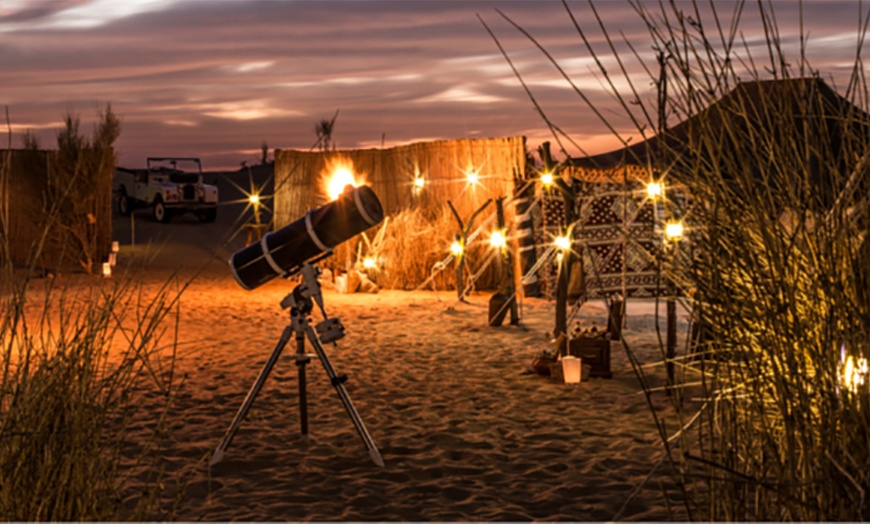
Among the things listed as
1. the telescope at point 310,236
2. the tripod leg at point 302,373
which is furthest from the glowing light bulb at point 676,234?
the tripod leg at point 302,373

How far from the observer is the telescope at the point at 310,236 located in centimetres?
509

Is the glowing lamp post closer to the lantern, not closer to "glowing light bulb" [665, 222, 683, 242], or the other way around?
"glowing light bulb" [665, 222, 683, 242]

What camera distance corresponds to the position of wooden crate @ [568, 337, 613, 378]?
715cm

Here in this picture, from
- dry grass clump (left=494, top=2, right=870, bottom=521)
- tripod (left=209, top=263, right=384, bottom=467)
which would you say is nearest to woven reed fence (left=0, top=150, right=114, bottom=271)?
tripod (left=209, top=263, right=384, bottom=467)

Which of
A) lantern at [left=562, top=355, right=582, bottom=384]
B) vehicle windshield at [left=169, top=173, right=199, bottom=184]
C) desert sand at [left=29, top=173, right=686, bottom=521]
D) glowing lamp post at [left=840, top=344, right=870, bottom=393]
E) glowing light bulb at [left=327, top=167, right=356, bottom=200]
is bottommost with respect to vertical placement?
desert sand at [left=29, top=173, right=686, bottom=521]

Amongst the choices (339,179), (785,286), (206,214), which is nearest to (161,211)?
(206,214)

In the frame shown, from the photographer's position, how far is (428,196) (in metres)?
13.4

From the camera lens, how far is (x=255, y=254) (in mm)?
5207

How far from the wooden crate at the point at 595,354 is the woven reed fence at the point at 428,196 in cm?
461

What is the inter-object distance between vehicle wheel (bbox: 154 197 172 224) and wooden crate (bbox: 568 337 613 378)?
53.2 ft

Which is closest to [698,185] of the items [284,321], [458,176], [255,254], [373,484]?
[373,484]

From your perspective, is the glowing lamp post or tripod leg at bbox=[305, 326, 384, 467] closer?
the glowing lamp post

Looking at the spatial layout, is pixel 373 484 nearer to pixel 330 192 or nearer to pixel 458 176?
pixel 458 176

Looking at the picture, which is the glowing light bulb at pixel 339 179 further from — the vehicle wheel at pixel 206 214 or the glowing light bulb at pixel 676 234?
the glowing light bulb at pixel 676 234
